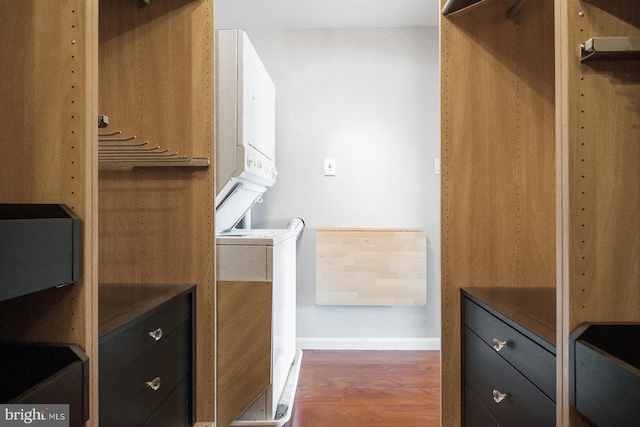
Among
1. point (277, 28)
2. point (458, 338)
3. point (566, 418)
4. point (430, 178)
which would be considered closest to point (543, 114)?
point (458, 338)

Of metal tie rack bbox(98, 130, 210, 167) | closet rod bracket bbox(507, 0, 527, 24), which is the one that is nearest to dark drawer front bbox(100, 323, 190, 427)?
metal tie rack bbox(98, 130, 210, 167)

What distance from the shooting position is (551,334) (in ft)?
3.31

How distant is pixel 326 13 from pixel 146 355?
7.79 ft

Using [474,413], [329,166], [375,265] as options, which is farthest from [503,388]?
[329,166]

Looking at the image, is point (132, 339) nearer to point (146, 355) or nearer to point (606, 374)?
point (146, 355)

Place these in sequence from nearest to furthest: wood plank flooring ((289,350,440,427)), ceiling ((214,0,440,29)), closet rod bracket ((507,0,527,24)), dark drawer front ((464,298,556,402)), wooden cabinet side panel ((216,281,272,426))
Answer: dark drawer front ((464,298,556,402))
closet rod bracket ((507,0,527,24))
wooden cabinet side panel ((216,281,272,426))
wood plank flooring ((289,350,440,427))
ceiling ((214,0,440,29))

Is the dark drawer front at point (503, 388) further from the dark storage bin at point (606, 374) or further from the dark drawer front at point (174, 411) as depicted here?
the dark drawer front at point (174, 411)

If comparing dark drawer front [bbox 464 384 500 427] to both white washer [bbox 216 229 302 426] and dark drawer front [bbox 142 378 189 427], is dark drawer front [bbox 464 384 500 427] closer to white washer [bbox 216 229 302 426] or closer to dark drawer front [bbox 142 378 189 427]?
white washer [bbox 216 229 302 426]

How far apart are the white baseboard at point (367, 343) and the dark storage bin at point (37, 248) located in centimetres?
236

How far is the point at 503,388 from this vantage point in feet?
3.96

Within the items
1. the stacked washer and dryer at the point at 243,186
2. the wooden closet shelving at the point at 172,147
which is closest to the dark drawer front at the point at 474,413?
the stacked washer and dryer at the point at 243,186

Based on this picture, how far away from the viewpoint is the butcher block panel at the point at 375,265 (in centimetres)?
287

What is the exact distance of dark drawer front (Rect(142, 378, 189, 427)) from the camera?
132 cm

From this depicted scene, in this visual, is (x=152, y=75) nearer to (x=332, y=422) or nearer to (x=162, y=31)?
(x=162, y=31)
